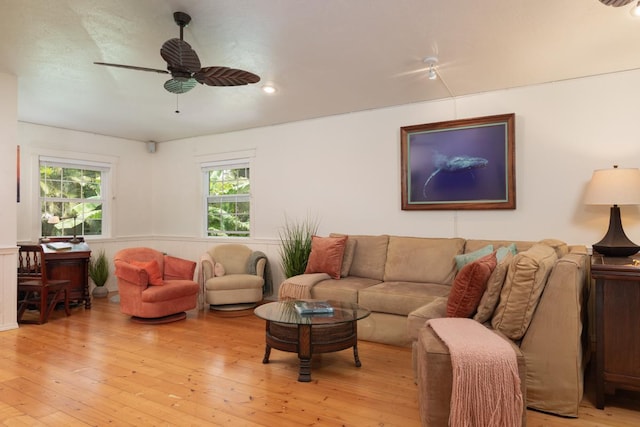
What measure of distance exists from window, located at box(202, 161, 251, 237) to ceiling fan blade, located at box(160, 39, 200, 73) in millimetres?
3442

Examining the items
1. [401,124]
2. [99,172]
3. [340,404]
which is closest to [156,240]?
[99,172]

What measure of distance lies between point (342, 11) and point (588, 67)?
2.41 meters

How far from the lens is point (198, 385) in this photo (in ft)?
9.39

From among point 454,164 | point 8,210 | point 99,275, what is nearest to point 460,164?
point 454,164

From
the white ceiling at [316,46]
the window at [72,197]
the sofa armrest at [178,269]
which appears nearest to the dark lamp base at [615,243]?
the white ceiling at [316,46]

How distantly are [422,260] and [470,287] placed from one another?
1698 mm

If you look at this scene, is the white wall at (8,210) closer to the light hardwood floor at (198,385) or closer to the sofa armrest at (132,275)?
the light hardwood floor at (198,385)

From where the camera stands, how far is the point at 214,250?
18.1 feet

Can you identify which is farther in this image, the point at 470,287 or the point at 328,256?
the point at 328,256

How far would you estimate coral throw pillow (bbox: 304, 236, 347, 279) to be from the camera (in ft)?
14.6

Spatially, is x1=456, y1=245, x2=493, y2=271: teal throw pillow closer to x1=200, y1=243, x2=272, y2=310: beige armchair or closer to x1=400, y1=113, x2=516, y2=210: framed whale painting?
x1=400, y1=113, x2=516, y2=210: framed whale painting

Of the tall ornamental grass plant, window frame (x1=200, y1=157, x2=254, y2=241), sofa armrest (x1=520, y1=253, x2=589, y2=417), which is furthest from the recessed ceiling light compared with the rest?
sofa armrest (x1=520, y1=253, x2=589, y2=417)

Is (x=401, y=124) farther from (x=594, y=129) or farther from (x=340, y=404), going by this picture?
(x=340, y=404)

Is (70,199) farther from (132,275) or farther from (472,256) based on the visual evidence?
(472,256)
